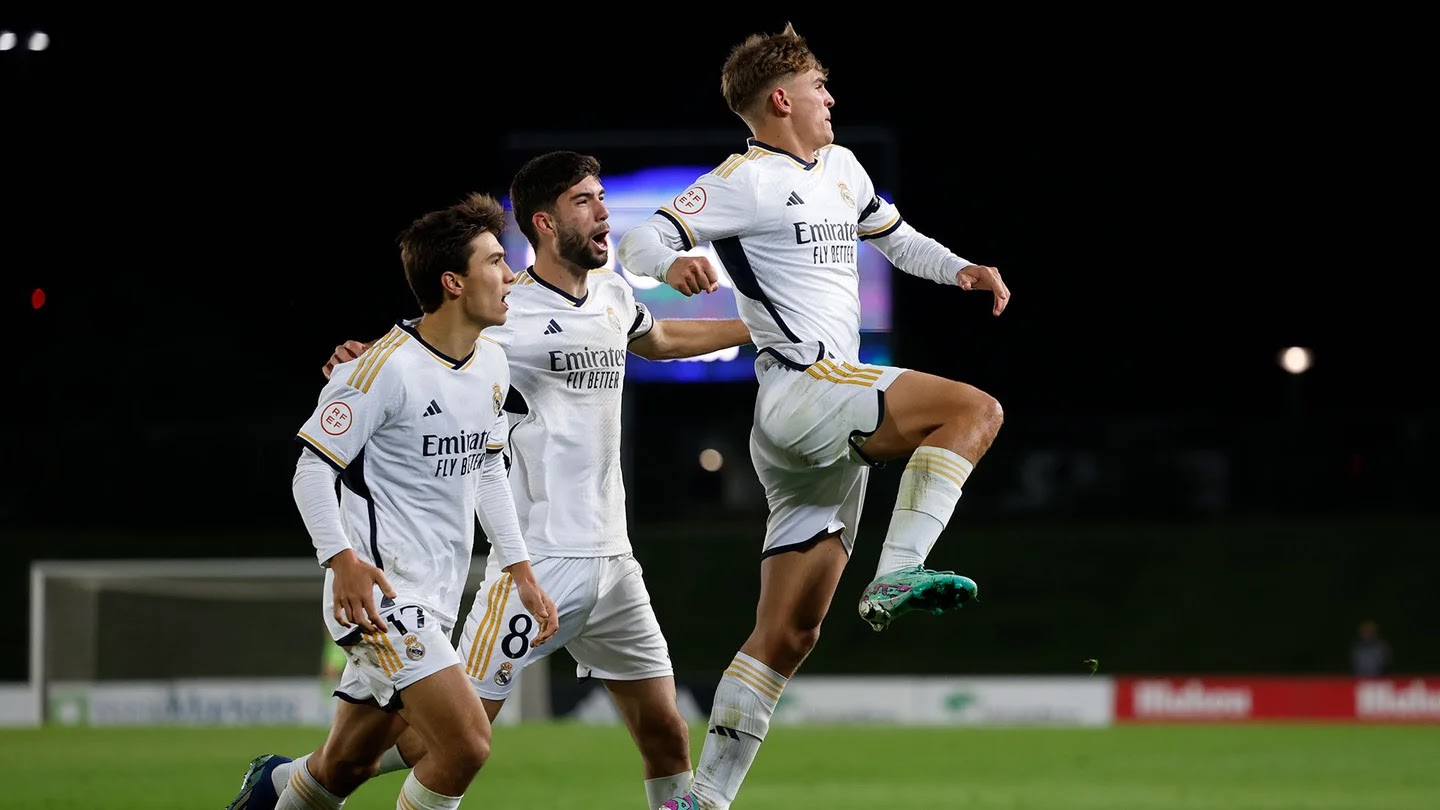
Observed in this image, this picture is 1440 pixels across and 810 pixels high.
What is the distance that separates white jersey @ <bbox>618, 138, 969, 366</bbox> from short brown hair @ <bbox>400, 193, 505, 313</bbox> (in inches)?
20.2

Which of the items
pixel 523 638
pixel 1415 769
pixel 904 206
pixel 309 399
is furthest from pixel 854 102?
pixel 523 638

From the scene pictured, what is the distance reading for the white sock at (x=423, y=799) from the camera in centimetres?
564

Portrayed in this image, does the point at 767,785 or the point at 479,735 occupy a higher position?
the point at 479,735

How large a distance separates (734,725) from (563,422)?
123 centimetres

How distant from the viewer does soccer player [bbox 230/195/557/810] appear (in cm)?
542

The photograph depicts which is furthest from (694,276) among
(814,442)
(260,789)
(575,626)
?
(260,789)

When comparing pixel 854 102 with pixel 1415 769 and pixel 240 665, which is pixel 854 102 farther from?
pixel 1415 769

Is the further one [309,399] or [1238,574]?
[309,399]

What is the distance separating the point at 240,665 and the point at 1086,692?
378 inches

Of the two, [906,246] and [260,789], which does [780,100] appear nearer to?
[906,246]

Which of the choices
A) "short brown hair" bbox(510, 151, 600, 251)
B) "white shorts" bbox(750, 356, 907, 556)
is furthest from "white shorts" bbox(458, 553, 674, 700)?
"short brown hair" bbox(510, 151, 600, 251)

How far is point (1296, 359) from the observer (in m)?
28.8

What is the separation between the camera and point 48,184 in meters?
28.1

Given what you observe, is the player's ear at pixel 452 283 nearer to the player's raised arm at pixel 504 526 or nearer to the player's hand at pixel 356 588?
the player's raised arm at pixel 504 526
